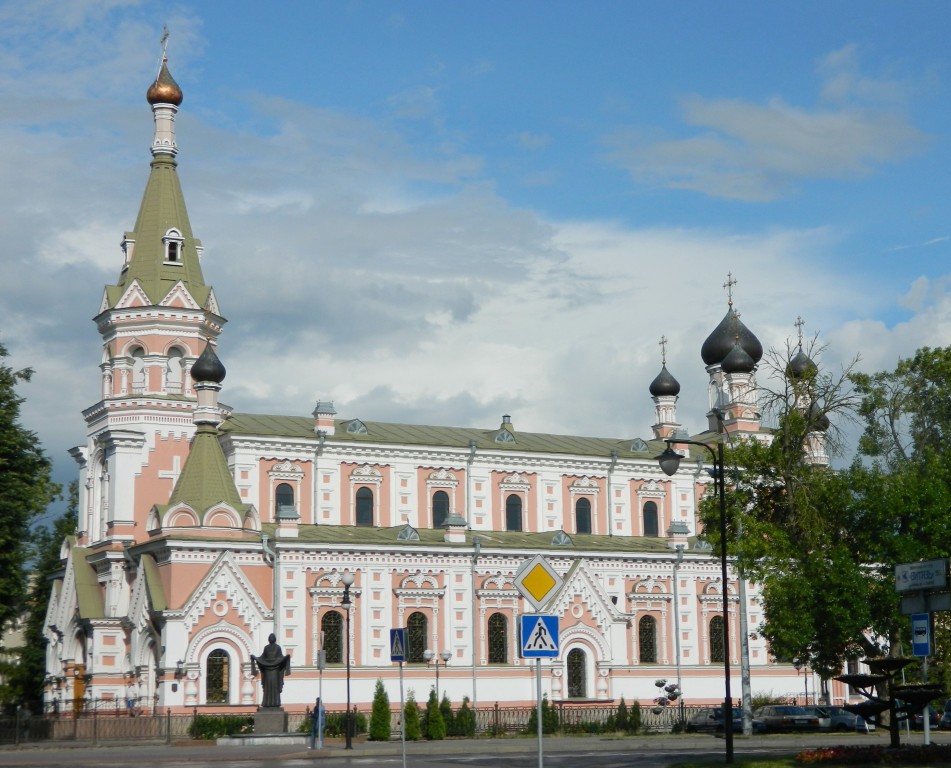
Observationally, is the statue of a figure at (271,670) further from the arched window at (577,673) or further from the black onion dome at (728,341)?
the black onion dome at (728,341)

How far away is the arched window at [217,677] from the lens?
167 ft

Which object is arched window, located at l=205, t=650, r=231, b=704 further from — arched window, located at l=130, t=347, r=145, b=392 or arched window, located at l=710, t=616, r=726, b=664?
arched window, located at l=710, t=616, r=726, b=664

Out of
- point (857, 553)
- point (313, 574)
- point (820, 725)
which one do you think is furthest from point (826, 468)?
point (313, 574)

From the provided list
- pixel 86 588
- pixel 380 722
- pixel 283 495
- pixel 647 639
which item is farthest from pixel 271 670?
pixel 647 639

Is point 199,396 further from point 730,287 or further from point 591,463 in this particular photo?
point 730,287

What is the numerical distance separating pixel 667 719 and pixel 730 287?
2719 cm

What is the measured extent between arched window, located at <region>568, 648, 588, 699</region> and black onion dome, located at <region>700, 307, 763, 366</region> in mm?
19611

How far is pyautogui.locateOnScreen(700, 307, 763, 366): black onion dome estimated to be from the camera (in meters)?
69.6

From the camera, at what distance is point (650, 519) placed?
2594 inches

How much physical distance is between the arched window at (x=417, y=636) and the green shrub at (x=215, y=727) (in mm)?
11425

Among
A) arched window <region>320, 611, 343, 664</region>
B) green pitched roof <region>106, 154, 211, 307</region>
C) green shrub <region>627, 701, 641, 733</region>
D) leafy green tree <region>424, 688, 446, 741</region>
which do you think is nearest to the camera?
leafy green tree <region>424, 688, 446, 741</region>

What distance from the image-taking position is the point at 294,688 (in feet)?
172

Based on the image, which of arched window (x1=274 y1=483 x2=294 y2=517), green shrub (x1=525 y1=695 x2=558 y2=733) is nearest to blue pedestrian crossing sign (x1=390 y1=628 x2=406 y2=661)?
green shrub (x1=525 y1=695 x2=558 y2=733)

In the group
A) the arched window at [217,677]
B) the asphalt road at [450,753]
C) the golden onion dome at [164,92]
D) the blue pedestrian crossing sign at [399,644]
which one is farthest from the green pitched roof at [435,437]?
the blue pedestrian crossing sign at [399,644]
